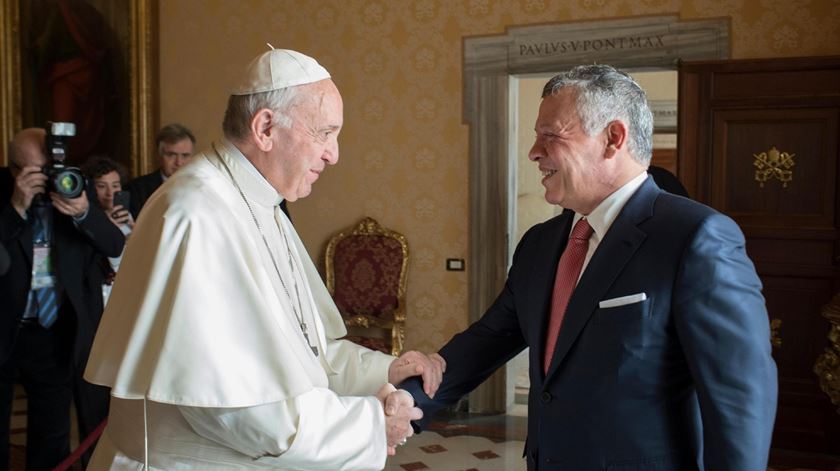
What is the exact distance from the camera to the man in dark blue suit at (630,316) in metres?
1.83

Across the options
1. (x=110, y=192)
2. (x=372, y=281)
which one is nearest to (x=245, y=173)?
(x=110, y=192)

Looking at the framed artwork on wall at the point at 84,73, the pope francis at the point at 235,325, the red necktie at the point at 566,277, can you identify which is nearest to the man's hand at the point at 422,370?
the pope francis at the point at 235,325

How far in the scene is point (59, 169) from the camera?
4059 millimetres

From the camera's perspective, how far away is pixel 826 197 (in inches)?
215

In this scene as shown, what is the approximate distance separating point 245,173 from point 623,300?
1004 mm

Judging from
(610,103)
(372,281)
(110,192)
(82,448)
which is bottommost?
(82,448)

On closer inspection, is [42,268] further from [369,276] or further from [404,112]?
[404,112]

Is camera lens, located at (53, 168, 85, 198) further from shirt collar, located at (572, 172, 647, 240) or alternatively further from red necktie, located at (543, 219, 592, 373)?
shirt collar, located at (572, 172, 647, 240)

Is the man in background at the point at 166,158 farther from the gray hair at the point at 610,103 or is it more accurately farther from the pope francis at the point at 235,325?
the gray hair at the point at 610,103

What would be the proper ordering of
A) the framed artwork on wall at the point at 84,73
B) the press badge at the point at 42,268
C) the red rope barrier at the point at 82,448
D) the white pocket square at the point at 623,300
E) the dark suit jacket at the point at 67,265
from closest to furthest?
1. the white pocket square at the point at 623,300
2. the red rope barrier at the point at 82,448
3. the dark suit jacket at the point at 67,265
4. the press badge at the point at 42,268
5. the framed artwork on wall at the point at 84,73

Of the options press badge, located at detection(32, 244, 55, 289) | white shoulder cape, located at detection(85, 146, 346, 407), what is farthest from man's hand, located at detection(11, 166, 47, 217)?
white shoulder cape, located at detection(85, 146, 346, 407)

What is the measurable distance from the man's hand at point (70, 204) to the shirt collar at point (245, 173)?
209 centimetres

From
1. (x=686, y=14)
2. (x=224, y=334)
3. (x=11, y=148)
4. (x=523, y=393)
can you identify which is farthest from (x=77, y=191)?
(x=523, y=393)

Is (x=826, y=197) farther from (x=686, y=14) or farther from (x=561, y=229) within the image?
(x=561, y=229)
